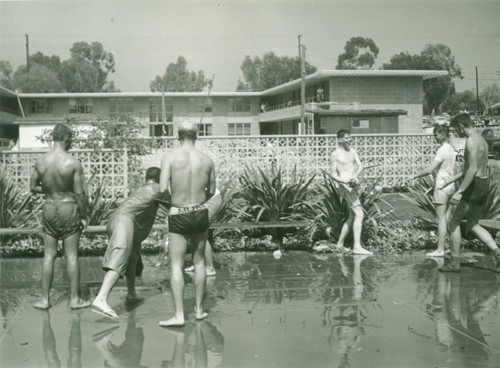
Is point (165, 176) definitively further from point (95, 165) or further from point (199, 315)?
point (95, 165)

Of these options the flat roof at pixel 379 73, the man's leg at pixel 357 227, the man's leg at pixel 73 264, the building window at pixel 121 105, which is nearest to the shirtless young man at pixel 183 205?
the man's leg at pixel 73 264

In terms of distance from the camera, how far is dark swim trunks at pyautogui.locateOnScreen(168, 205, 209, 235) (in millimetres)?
6352

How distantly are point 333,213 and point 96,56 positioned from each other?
252ft

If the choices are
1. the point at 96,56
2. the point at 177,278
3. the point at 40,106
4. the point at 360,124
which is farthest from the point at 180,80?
the point at 177,278

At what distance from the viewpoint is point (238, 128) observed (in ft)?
208

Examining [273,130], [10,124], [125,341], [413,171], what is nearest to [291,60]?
[273,130]

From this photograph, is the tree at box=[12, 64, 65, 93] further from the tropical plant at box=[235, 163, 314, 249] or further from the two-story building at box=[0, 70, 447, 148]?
the tropical plant at box=[235, 163, 314, 249]

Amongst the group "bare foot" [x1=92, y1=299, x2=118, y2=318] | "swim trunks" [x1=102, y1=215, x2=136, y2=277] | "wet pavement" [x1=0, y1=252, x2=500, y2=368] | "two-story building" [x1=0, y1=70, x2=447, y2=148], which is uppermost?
"two-story building" [x1=0, y1=70, x2=447, y2=148]

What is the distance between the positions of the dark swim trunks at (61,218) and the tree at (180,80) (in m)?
81.2

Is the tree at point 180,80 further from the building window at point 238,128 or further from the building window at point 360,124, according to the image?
the building window at point 360,124

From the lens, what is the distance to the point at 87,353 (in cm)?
557

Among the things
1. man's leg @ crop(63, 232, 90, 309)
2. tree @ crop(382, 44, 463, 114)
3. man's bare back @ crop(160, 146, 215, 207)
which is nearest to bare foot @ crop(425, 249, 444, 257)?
man's bare back @ crop(160, 146, 215, 207)

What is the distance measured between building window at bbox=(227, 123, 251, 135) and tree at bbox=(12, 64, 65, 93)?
72.1 feet

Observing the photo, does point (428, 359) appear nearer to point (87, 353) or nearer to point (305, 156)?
point (87, 353)
